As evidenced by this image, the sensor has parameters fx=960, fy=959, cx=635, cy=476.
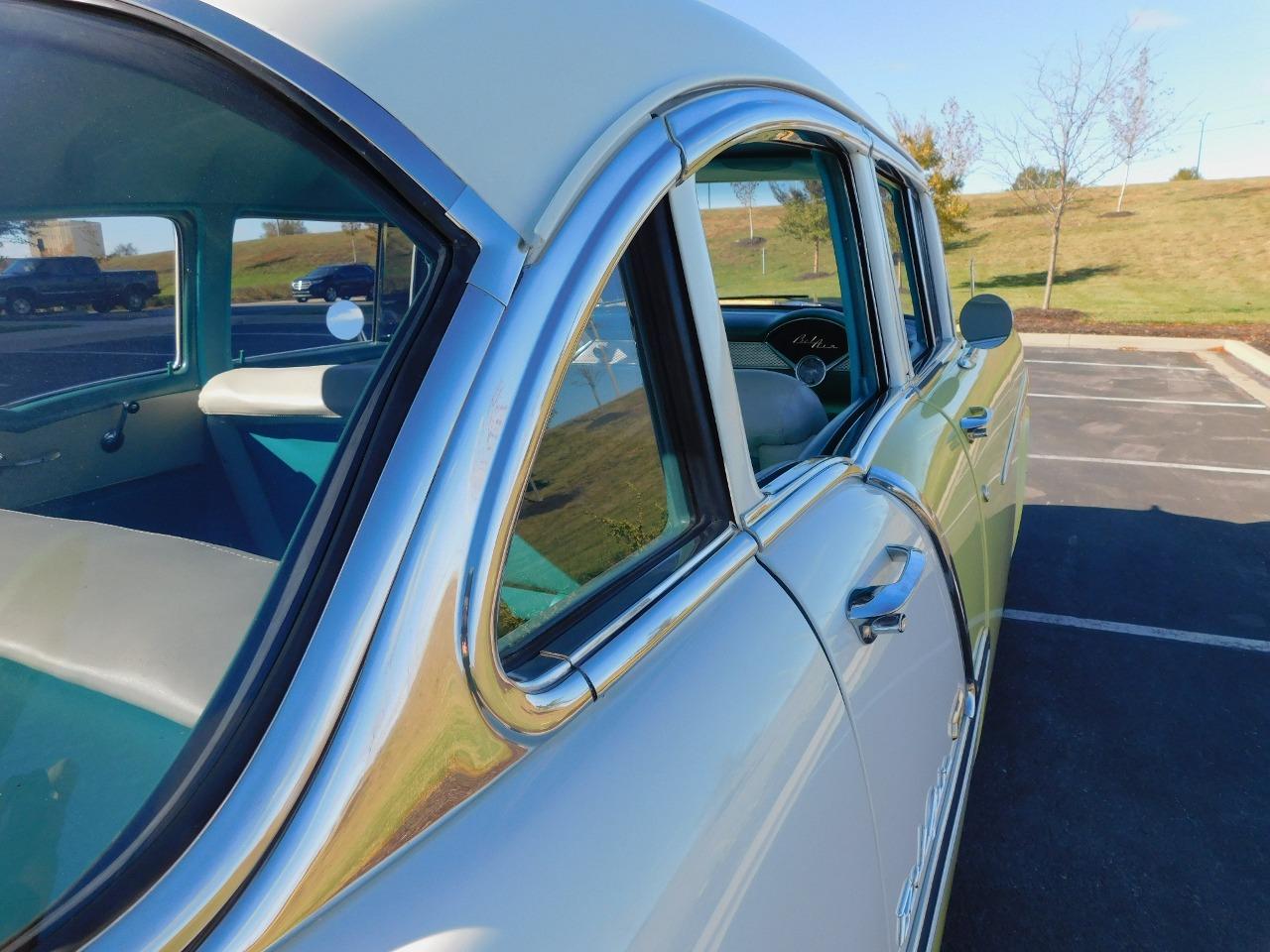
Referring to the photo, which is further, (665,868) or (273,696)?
(665,868)

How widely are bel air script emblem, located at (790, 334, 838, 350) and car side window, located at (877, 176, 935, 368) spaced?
1.19 ft

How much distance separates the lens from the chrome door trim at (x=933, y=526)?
1894mm

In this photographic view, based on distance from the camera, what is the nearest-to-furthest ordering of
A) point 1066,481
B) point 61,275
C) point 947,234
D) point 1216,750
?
point 61,275, point 1216,750, point 1066,481, point 947,234

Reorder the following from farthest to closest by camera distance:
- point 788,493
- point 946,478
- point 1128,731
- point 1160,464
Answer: point 1160,464 → point 1128,731 → point 946,478 → point 788,493

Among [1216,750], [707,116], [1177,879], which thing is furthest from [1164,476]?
[707,116]

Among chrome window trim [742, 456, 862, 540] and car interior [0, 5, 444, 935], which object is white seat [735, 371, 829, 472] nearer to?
chrome window trim [742, 456, 862, 540]

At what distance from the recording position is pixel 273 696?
2.60 feet

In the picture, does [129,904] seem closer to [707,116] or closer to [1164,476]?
[707,116]

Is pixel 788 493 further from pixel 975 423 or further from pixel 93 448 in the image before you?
pixel 975 423

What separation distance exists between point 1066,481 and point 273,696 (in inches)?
286

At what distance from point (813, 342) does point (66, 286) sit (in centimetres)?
286

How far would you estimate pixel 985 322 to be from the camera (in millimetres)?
3293

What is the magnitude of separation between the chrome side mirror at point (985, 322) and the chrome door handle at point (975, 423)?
1.68 ft

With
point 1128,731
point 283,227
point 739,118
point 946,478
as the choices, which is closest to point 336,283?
point 283,227
